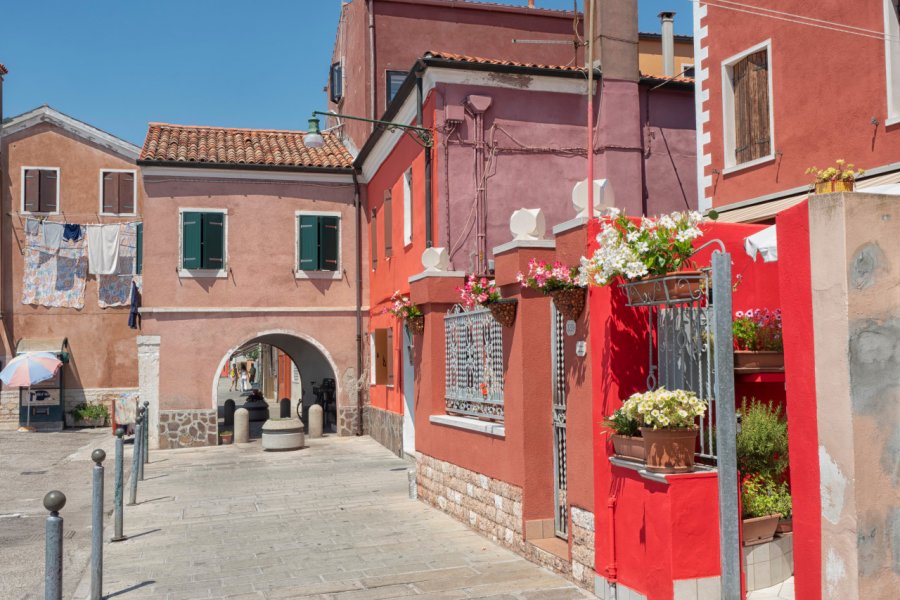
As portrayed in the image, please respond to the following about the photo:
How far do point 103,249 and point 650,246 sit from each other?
904 inches

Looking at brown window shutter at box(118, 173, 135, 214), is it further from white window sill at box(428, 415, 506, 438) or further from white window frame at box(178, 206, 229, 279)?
white window sill at box(428, 415, 506, 438)

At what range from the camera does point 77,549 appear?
9820mm

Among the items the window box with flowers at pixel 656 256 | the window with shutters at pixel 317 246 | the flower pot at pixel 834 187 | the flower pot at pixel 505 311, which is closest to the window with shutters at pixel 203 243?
the window with shutters at pixel 317 246

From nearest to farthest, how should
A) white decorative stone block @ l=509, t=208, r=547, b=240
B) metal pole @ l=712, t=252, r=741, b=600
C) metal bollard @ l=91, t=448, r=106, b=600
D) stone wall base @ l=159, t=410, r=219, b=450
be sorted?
metal pole @ l=712, t=252, r=741, b=600
metal bollard @ l=91, t=448, r=106, b=600
white decorative stone block @ l=509, t=208, r=547, b=240
stone wall base @ l=159, t=410, r=219, b=450

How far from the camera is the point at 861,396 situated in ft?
15.8

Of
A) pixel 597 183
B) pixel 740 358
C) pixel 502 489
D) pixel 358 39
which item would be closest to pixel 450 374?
pixel 502 489

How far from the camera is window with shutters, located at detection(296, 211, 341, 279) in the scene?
21047mm

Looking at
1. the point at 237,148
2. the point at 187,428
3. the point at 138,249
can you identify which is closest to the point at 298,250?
the point at 237,148

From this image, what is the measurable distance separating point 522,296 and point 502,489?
2050mm

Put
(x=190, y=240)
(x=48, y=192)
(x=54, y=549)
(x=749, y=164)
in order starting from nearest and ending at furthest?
(x=54, y=549)
(x=749, y=164)
(x=190, y=240)
(x=48, y=192)

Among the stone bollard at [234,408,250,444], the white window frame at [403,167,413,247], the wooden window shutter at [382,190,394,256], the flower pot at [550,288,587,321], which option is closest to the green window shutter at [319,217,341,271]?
the wooden window shutter at [382,190,394,256]

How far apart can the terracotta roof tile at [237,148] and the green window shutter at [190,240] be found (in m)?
1.36

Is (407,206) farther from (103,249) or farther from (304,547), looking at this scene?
(103,249)

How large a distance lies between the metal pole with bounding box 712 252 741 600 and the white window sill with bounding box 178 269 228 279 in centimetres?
1650
